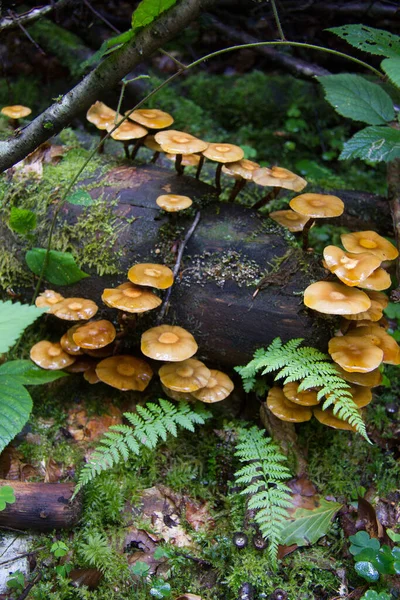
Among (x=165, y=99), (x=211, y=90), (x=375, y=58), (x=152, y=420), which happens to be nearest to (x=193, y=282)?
(x=152, y=420)

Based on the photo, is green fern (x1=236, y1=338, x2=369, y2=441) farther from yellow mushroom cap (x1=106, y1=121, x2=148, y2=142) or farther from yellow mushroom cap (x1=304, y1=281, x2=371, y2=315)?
yellow mushroom cap (x1=106, y1=121, x2=148, y2=142)

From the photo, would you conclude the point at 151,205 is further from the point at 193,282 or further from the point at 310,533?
the point at 310,533

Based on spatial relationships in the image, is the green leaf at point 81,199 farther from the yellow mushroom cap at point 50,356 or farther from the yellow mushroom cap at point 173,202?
the yellow mushroom cap at point 50,356

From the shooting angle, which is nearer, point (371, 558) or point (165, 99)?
point (371, 558)

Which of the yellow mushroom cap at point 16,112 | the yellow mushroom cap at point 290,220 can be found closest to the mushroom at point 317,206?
the yellow mushroom cap at point 290,220

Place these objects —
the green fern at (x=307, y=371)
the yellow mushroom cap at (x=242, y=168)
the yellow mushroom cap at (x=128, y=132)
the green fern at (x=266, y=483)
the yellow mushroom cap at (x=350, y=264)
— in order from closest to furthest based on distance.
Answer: the green fern at (x=266, y=483) < the green fern at (x=307, y=371) < the yellow mushroom cap at (x=350, y=264) < the yellow mushroom cap at (x=242, y=168) < the yellow mushroom cap at (x=128, y=132)

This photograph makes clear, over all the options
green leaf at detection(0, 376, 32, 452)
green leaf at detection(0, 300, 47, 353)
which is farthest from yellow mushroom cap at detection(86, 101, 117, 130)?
green leaf at detection(0, 376, 32, 452)
